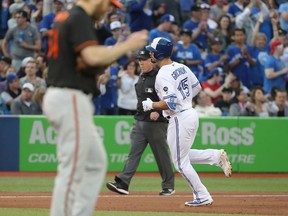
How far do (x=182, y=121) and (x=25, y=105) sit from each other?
24.5 ft

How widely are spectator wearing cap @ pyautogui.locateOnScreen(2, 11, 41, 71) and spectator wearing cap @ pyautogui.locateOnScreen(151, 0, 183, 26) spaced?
3.38 m

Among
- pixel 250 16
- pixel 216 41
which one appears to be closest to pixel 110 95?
pixel 216 41

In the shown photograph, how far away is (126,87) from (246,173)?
3.10 m

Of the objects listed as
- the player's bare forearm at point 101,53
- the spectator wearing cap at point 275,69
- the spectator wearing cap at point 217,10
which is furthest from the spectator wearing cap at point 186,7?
the player's bare forearm at point 101,53

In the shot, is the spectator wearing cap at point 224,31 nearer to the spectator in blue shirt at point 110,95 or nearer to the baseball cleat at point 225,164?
the spectator in blue shirt at point 110,95

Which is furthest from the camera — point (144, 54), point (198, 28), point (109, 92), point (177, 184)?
point (198, 28)

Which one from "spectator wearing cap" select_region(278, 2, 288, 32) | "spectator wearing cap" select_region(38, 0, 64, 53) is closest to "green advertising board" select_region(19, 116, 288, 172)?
"spectator wearing cap" select_region(38, 0, 64, 53)

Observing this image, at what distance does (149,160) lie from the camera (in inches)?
717

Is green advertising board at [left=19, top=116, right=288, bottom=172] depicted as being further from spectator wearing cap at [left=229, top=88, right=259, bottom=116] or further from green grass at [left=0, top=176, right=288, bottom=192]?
green grass at [left=0, top=176, right=288, bottom=192]

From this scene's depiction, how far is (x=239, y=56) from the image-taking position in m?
20.7

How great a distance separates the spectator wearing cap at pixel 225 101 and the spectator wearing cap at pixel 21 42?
14.0ft

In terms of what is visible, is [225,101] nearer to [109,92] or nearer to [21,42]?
[109,92]

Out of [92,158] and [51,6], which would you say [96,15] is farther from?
[51,6]

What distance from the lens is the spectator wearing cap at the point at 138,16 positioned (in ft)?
69.1
